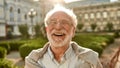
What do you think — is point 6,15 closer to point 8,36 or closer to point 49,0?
point 8,36

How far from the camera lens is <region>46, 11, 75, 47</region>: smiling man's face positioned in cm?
237

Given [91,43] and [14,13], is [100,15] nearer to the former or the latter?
[14,13]

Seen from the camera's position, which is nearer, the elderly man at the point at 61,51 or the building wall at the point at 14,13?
the elderly man at the point at 61,51

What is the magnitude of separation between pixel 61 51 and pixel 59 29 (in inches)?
8.6

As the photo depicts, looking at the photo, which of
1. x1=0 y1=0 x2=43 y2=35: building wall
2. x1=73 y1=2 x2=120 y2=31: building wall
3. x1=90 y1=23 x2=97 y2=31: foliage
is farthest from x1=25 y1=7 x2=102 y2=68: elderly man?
x1=73 y1=2 x2=120 y2=31: building wall

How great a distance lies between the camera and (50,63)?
7.93 ft

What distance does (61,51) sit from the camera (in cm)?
246

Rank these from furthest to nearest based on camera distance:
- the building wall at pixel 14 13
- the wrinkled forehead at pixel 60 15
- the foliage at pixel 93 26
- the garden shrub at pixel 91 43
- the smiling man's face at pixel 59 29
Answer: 1. the foliage at pixel 93 26
2. the building wall at pixel 14 13
3. the garden shrub at pixel 91 43
4. the wrinkled forehead at pixel 60 15
5. the smiling man's face at pixel 59 29

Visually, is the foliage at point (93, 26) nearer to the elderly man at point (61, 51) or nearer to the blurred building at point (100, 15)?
the blurred building at point (100, 15)

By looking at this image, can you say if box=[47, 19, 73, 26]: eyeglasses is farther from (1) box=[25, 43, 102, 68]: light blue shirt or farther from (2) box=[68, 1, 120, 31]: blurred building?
(2) box=[68, 1, 120, 31]: blurred building

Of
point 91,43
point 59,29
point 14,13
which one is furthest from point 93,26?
point 59,29

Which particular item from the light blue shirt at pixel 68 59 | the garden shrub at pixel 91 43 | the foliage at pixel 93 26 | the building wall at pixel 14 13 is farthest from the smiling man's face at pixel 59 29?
the foliage at pixel 93 26

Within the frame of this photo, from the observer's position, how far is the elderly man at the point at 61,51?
93.6 inches

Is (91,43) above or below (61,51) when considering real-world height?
below
